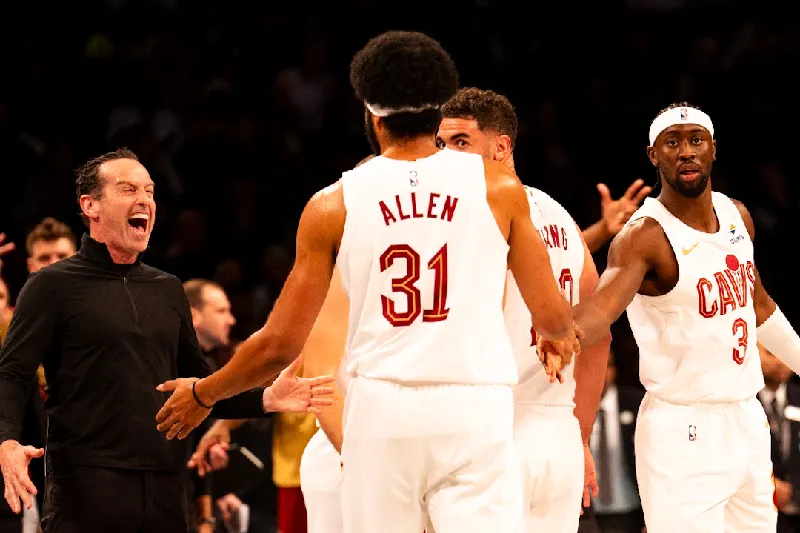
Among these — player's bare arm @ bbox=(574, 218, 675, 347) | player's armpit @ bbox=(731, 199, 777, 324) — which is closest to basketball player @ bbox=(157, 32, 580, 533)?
player's bare arm @ bbox=(574, 218, 675, 347)

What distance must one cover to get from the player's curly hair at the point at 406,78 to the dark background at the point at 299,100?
A: 5985 millimetres

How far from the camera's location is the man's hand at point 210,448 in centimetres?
650

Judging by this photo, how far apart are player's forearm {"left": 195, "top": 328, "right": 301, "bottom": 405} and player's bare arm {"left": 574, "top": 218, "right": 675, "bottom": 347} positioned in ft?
4.82

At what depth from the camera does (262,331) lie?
3.79 meters

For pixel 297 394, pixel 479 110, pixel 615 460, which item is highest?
pixel 479 110

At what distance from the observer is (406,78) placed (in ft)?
12.1

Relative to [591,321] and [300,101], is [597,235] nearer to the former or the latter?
[591,321]

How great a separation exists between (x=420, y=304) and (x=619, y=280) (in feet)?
5.73

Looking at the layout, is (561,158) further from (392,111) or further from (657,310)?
(392,111)

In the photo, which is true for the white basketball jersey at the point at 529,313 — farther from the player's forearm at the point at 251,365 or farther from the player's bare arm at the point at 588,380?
the player's forearm at the point at 251,365

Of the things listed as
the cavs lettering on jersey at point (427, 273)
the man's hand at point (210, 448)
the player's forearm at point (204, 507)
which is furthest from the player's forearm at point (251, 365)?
the player's forearm at point (204, 507)

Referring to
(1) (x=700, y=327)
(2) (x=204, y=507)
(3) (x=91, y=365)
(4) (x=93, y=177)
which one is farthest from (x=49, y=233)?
(1) (x=700, y=327)

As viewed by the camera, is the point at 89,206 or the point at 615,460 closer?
the point at 89,206

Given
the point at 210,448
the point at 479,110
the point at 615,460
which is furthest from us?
the point at 615,460
